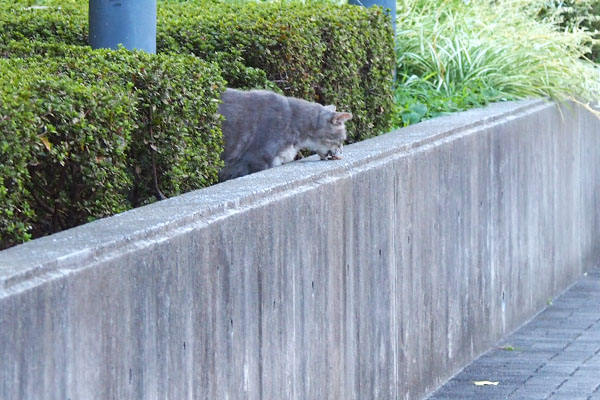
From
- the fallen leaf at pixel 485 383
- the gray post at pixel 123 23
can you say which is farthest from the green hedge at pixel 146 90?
the fallen leaf at pixel 485 383

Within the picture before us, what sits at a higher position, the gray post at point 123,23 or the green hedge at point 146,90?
the gray post at point 123,23

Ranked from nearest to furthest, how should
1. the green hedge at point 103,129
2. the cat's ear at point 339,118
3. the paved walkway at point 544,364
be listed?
the green hedge at point 103,129 < the paved walkway at point 544,364 < the cat's ear at point 339,118

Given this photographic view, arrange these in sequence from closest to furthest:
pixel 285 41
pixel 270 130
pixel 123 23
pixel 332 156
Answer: pixel 123 23 < pixel 332 156 < pixel 270 130 < pixel 285 41

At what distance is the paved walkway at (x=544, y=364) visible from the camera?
6371 mm

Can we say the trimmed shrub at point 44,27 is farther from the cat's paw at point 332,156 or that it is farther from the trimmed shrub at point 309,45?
the cat's paw at point 332,156

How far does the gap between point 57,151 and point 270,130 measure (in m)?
2.24

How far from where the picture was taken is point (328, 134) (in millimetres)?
6363

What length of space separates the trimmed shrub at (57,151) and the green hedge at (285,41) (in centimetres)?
191

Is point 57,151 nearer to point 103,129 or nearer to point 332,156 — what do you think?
point 103,129

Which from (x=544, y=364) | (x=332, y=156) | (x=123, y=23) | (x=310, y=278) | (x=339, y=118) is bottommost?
(x=544, y=364)

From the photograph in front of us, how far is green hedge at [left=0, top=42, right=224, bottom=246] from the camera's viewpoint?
432 cm

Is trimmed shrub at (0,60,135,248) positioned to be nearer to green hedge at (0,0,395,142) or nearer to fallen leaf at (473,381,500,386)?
green hedge at (0,0,395,142)

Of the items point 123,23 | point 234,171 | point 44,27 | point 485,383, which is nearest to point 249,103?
point 234,171

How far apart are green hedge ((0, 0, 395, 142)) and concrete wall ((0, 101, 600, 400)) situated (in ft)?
1.87
